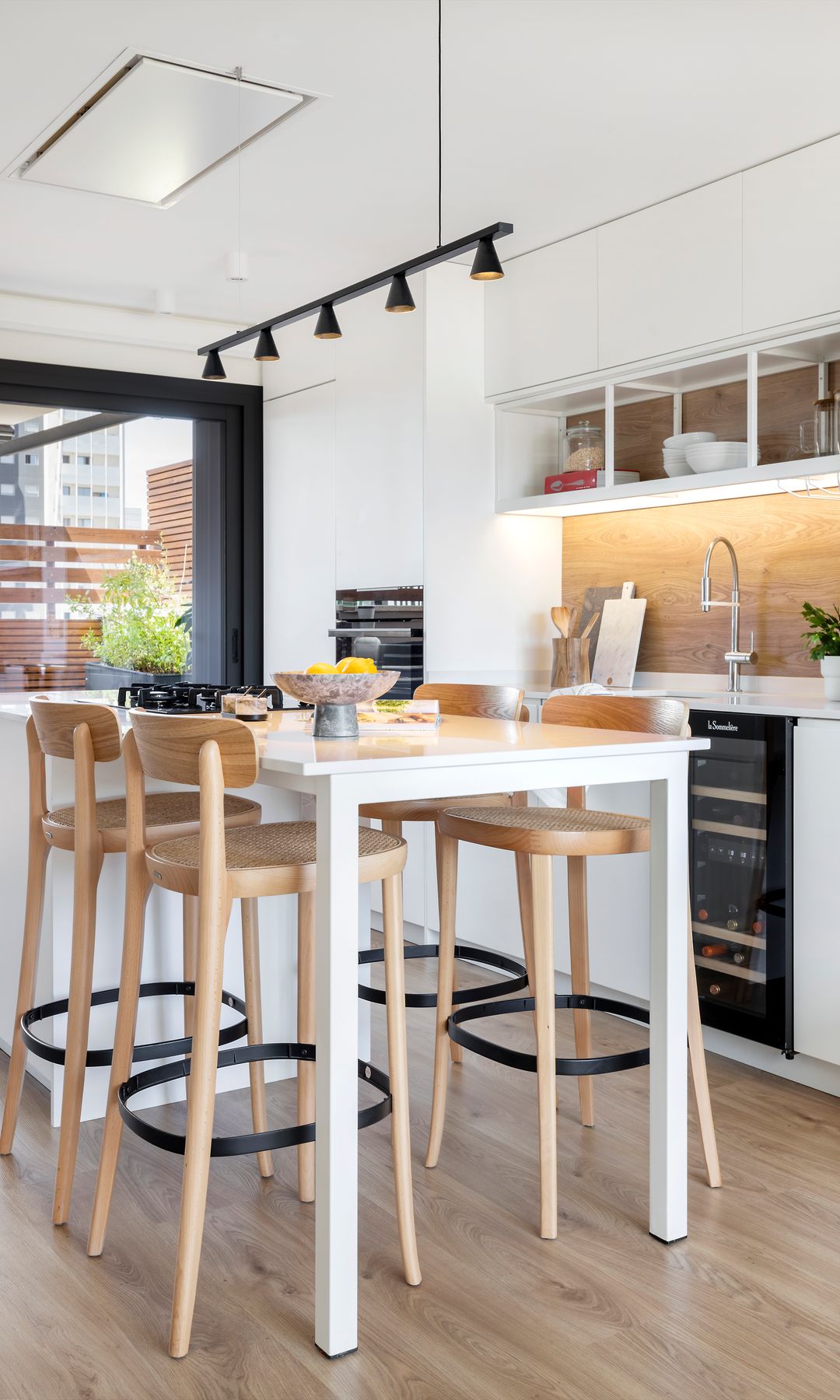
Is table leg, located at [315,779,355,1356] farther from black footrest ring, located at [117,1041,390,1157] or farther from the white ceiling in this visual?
the white ceiling

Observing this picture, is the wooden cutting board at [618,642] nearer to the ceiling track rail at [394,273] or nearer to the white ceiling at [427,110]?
the white ceiling at [427,110]

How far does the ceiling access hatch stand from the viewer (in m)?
2.90

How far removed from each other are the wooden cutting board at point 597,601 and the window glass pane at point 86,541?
183 cm

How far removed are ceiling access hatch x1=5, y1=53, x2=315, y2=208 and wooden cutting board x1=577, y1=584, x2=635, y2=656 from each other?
1954mm

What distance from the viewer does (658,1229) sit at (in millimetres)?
2188

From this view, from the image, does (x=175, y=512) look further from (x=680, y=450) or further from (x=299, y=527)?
(x=680, y=450)

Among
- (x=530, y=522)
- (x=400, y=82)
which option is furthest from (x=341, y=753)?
(x=530, y=522)

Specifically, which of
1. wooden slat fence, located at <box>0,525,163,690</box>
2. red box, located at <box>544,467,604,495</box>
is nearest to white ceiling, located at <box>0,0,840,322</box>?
red box, located at <box>544,467,604,495</box>

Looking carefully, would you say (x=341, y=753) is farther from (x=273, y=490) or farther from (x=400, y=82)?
(x=273, y=490)

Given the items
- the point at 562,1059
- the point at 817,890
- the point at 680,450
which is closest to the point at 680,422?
the point at 680,450

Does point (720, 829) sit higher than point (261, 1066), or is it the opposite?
point (720, 829)

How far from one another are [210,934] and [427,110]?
2205mm

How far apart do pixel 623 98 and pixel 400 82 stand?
1.81ft

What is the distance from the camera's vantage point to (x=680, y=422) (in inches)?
145
